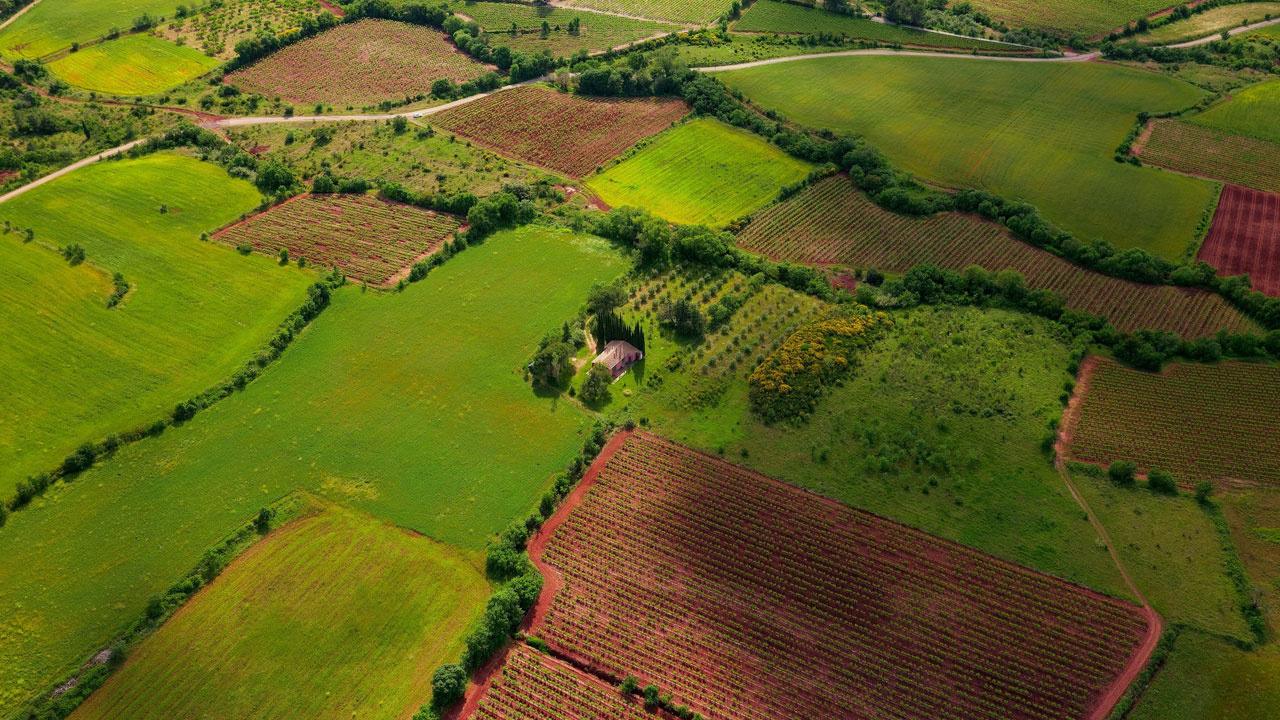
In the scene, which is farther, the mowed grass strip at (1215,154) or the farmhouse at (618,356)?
the mowed grass strip at (1215,154)

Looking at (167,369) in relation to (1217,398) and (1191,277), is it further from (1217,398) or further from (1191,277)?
(1191,277)

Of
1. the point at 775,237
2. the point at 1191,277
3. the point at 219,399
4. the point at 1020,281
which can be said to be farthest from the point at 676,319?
the point at 1191,277

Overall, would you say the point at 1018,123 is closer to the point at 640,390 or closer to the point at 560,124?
the point at 560,124

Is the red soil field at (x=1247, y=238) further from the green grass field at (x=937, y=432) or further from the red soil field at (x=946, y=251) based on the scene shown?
the green grass field at (x=937, y=432)

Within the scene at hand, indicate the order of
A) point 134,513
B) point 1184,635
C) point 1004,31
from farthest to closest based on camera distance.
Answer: point 1004,31, point 134,513, point 1184,635

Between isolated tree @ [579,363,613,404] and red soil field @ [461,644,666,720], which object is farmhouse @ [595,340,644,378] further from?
red soil field @ [461,644,666,720]

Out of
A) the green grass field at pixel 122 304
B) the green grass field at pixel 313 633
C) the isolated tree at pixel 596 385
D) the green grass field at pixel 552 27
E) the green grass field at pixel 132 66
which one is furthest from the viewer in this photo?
the green grass field at pixel 552 27

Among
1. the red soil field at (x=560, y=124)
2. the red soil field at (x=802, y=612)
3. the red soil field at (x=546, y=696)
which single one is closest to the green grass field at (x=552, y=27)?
the red soil field at (x=560, y=124)
